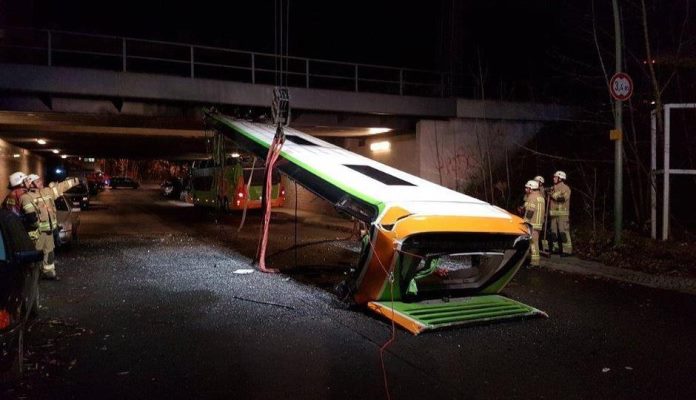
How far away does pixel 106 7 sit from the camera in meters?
23.2

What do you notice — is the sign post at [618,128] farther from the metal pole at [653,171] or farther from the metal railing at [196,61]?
the metal railing at [196,61]

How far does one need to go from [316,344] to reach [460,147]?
585 inches

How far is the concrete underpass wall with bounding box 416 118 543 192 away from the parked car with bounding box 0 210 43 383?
14.9m

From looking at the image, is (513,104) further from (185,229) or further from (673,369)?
(673,369)

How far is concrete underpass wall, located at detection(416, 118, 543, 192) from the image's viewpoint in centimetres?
1969

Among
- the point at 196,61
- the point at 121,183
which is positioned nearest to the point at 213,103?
the point at 196,61

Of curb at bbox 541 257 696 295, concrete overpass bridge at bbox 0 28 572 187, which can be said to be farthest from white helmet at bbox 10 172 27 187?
curb at bbox 541 257 696 295

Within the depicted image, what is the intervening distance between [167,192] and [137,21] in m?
22.0

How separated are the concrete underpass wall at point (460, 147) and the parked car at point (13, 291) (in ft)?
49.0

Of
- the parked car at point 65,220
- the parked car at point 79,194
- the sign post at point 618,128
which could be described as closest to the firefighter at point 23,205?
the parked car at point 65,220

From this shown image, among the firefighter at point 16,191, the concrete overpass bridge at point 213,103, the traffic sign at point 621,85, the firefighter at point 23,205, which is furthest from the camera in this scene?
the concrete overpass bridge at point 213,103

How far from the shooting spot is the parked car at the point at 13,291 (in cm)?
443

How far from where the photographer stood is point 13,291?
476 cm

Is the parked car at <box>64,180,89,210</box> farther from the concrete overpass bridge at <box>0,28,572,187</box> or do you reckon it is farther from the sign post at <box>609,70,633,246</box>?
the sign post at <box>609,70,633,246</box>
